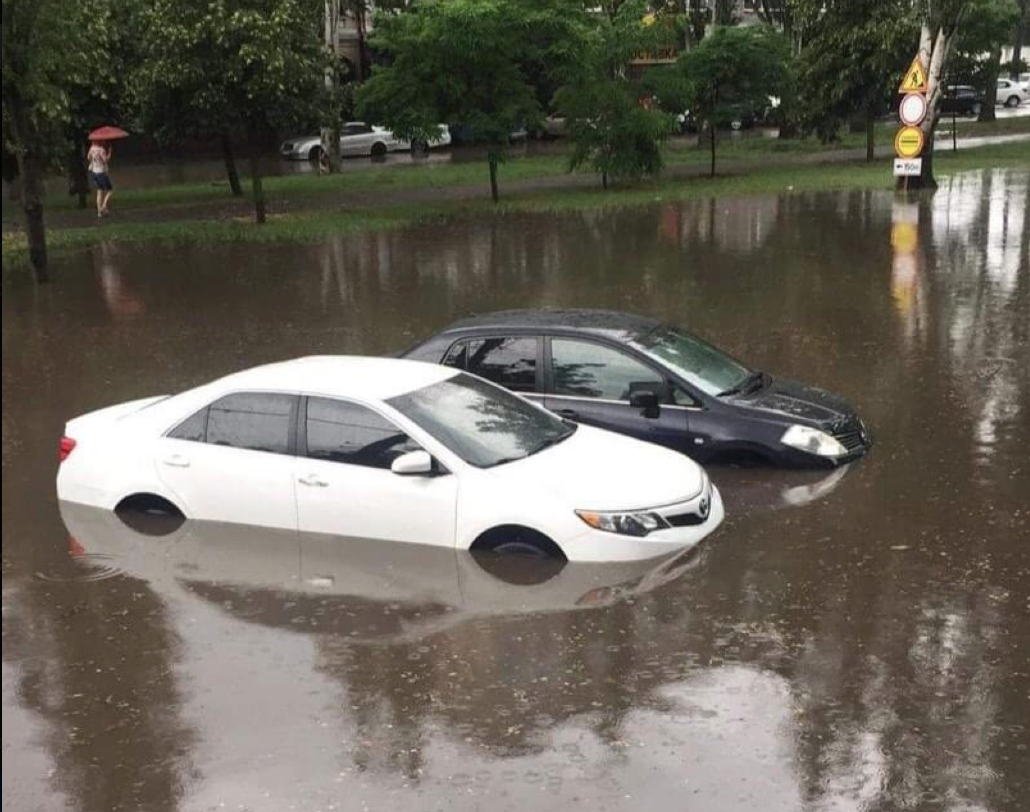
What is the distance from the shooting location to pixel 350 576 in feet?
26.9

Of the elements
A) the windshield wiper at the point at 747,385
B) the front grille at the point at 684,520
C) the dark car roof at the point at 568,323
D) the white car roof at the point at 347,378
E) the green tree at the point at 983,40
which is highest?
the green tree at the point at 983,40

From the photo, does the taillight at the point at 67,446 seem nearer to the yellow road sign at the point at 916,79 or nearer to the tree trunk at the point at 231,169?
the tree trunk at the point at 231,169

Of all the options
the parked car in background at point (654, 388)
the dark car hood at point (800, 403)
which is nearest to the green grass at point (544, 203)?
the parked car in background at point (654, 388)

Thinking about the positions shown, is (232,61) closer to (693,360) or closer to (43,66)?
(43,66)

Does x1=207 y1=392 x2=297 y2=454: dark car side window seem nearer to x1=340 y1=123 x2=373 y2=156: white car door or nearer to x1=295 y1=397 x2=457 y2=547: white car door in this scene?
x1=295 y1=397 x2=457 y2=547: white car door

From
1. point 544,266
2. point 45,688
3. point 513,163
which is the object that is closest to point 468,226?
point 544,266

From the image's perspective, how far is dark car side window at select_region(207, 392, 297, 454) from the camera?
8.84 meters

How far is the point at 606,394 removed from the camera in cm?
1047

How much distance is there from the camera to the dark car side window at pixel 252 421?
884cm

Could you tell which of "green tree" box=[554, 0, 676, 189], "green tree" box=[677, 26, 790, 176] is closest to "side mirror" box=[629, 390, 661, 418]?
"green tree" box=[554, 0, 676, 189]

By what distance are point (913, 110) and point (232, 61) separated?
15.6 metres

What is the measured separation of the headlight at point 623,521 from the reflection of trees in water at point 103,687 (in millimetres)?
2700

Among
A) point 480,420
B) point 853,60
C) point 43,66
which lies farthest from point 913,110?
point 480,420

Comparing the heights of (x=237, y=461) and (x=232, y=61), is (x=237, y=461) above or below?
below
